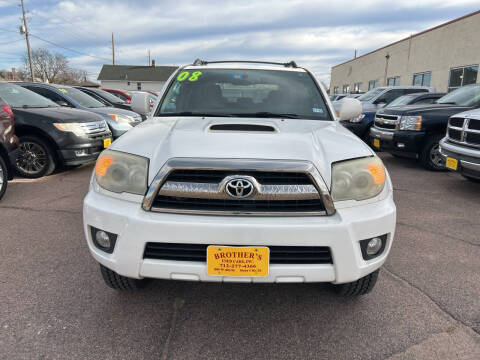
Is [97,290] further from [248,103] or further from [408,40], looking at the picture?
[408,40]

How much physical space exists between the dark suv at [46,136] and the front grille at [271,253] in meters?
4.77

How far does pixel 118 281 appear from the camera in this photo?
229 centimetres

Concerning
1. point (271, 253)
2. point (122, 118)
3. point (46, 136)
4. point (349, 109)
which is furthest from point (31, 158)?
point (271, 253)

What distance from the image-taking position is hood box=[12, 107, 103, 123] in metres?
5.85

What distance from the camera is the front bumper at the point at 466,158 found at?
4707mm

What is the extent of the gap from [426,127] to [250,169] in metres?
6.08

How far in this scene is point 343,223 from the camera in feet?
6.03

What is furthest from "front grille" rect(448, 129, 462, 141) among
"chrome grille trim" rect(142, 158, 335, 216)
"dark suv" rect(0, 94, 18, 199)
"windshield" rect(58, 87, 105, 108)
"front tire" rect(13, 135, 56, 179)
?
"windshield" rect(58, 87, 105, 108)

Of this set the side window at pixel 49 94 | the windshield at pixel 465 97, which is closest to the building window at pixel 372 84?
the windshield at pixel 465 97

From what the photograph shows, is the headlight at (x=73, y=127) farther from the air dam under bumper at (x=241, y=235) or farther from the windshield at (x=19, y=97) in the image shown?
the air dam under bumper at (x=241, y=235)

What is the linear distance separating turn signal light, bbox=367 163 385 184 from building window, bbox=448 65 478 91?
18.9m

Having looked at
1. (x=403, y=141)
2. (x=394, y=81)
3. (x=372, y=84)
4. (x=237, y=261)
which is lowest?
(x=403, y=141)

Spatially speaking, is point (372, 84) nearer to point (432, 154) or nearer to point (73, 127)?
point (432, 154)

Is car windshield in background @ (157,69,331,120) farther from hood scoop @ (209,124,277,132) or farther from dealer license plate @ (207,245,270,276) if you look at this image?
dealer license plate @ (207,245,270,276)
